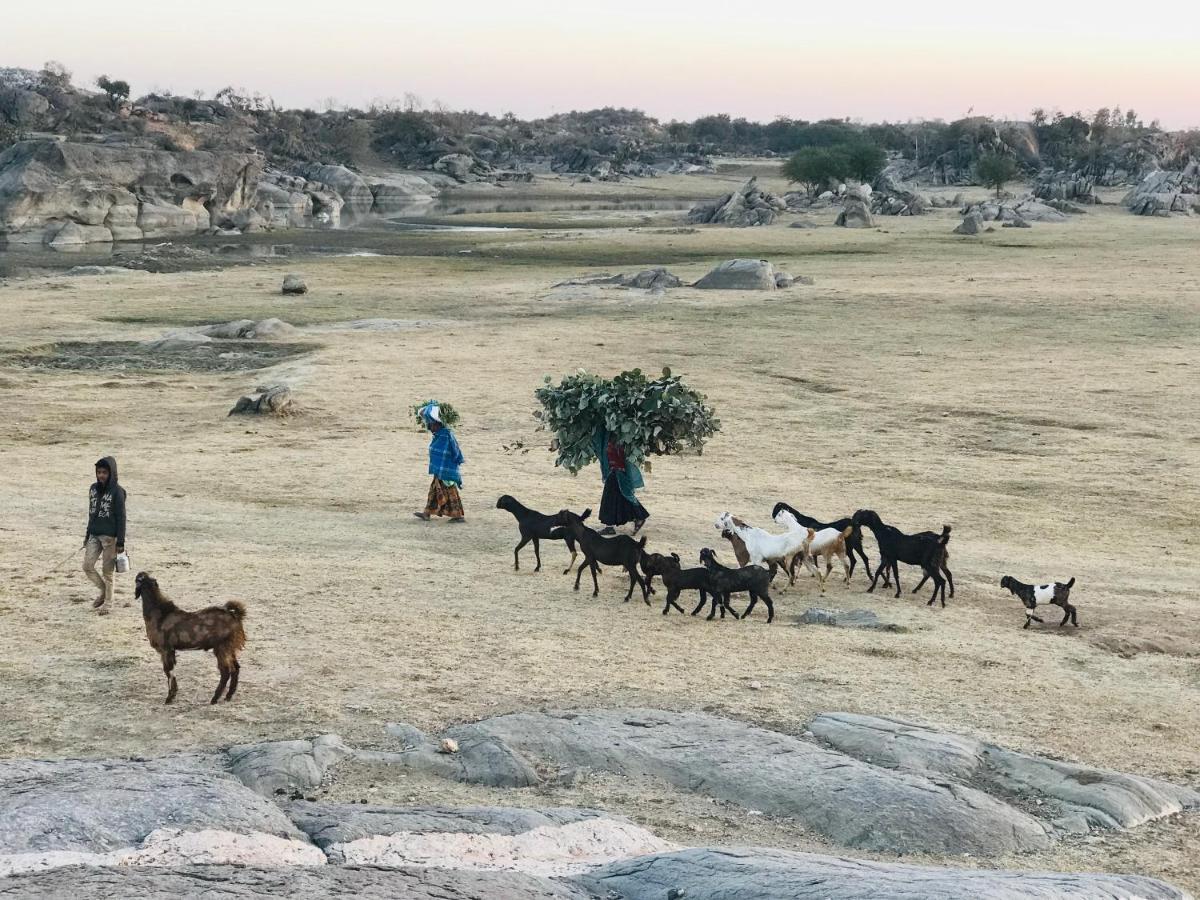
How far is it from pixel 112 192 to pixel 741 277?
128 feet

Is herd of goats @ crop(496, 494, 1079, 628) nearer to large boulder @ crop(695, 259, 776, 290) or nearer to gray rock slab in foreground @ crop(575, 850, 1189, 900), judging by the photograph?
gray rock slab in foreground @ crop(575, 850, 1189, 900)

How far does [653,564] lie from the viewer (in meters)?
14.2

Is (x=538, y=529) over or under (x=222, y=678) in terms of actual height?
over

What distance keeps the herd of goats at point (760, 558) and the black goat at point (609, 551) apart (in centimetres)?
1

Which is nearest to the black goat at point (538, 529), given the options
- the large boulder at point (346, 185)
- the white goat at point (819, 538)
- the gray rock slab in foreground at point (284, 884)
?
the white goat at point (819, 538)

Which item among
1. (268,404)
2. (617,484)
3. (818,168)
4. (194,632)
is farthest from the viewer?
(818,168)

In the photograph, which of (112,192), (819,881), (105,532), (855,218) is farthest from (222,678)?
(855,218)

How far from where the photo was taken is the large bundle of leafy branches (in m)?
16.7

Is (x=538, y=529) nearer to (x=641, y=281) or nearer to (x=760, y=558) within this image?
(x=760, y=558)

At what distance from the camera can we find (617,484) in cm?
1727

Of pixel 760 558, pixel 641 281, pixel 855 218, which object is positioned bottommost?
pixel 760 558

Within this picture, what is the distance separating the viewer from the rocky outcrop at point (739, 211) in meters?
77.1

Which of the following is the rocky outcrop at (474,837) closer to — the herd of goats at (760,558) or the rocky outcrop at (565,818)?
the rocky outcrop at (565,818)

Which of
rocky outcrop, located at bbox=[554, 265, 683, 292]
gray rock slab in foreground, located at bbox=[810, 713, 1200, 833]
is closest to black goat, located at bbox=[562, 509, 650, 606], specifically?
gray rock slab in foreground, located at bbox=[810, 713, 1200, 833]
